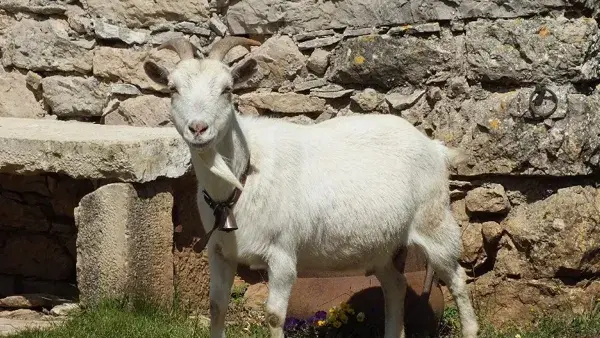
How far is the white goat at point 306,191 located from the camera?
18.1 ft

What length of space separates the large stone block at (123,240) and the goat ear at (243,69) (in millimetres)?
1448

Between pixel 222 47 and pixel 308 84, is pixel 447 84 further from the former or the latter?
pixel 222 47

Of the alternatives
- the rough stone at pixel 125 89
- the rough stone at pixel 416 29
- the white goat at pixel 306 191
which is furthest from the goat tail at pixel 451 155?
the rough stone at pixel 125 89

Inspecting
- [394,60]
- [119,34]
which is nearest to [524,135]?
[394,60]

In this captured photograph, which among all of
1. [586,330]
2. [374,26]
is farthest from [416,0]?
[586,330]

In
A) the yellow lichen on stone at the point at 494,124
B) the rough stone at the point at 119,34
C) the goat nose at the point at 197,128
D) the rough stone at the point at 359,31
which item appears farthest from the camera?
the rough stone at the point at 119,34

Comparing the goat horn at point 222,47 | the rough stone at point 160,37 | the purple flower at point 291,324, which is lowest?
the purple flower at point 291,324

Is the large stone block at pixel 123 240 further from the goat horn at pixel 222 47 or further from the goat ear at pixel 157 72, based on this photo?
the goat horn at pixel 222 47

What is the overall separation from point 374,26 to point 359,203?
1.71m

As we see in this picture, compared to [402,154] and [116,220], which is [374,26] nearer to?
[402,154]

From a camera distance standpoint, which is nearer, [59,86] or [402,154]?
[402,154]

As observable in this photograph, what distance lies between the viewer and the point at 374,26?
7316 millimetres

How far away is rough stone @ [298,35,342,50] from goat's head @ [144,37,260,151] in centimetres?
182

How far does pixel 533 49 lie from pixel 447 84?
628 mm
